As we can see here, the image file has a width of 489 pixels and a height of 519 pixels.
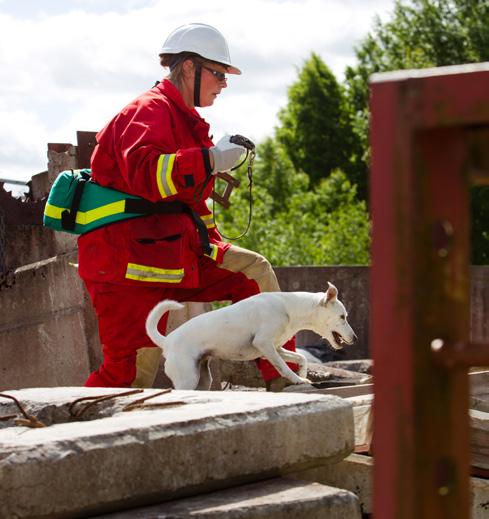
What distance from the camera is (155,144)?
575 cm

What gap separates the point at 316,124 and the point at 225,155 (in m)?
39.4

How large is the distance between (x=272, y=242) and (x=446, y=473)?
83.5 ft

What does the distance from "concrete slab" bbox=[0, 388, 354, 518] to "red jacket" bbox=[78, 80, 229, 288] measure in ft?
5.71

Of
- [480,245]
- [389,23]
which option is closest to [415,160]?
[480,245]

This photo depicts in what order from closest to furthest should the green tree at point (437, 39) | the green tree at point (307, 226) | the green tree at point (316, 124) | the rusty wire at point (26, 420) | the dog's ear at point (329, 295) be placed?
the rusty wire at point (26, 420) < the dog's ear at point (329, 295) < the green tree at point (307, 226) < the green tree at point (437, 39) < the green tree at point (316, 124)

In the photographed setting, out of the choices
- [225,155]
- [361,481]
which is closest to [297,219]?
[225,155]

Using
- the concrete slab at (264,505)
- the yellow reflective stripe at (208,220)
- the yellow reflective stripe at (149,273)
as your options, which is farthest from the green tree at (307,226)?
the concrete slab at (264,505)

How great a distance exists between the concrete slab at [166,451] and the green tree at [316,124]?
3887 centimetres

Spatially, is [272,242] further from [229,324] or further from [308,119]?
[229,324]

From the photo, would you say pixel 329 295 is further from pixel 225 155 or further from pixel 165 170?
pixel 165 170

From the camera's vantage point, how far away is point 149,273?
5.81 metres

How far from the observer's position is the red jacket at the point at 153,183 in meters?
5.65

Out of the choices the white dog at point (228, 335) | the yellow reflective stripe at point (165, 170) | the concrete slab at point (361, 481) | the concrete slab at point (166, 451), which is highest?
the yellow reflective stripe at point (165, 170)

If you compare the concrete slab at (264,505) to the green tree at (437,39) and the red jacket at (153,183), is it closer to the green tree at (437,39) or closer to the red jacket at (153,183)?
the red jacket at (153,183)
